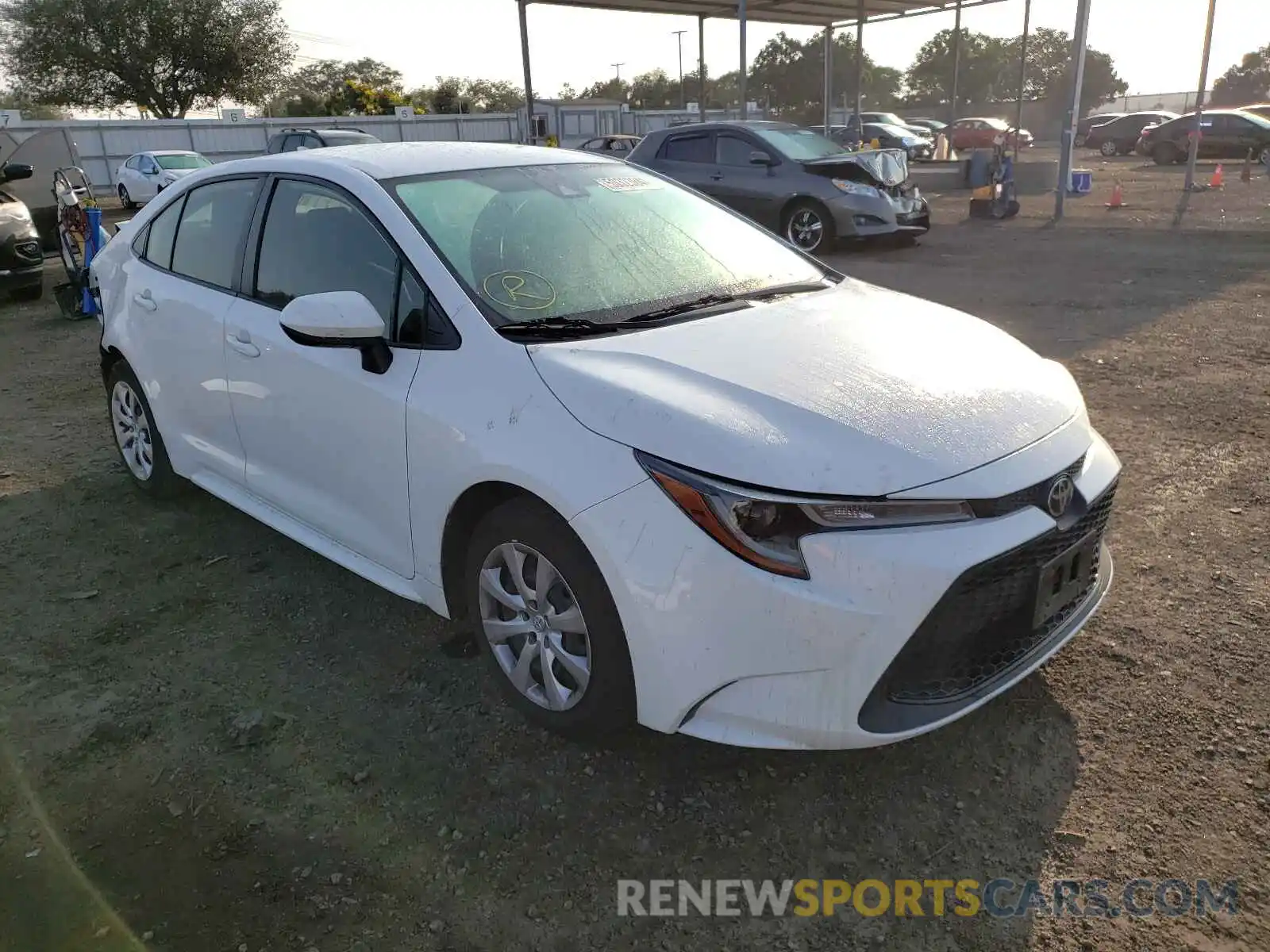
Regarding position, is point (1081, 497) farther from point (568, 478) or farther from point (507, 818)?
point (507, 818)

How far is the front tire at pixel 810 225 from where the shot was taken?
12219 mm

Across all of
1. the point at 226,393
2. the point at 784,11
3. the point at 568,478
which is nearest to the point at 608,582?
the point at 568,478

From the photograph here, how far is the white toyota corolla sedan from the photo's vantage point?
2246 mm

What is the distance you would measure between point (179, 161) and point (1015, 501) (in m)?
24.6

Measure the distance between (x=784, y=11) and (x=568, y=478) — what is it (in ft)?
92.4

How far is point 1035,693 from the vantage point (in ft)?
9.75

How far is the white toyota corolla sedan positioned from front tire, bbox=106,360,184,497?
25.6 inches

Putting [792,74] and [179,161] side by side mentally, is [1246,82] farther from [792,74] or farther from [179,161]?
[179,161]

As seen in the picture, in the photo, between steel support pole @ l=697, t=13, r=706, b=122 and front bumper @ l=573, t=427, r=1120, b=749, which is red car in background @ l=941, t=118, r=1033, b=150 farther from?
front bumper @ l=573, t=427, r=1120, b=749

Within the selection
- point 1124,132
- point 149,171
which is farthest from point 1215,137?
point 149,171

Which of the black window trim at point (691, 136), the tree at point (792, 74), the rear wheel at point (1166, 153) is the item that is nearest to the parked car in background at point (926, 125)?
the rear wheel at point (1166, 153)

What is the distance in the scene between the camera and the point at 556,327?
287 cm

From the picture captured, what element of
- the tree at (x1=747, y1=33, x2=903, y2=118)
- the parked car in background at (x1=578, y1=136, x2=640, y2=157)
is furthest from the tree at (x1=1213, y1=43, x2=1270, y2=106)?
the parked car in background at (x1=578, y1=136, x2=640, y2=157)

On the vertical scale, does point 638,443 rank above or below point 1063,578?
above
